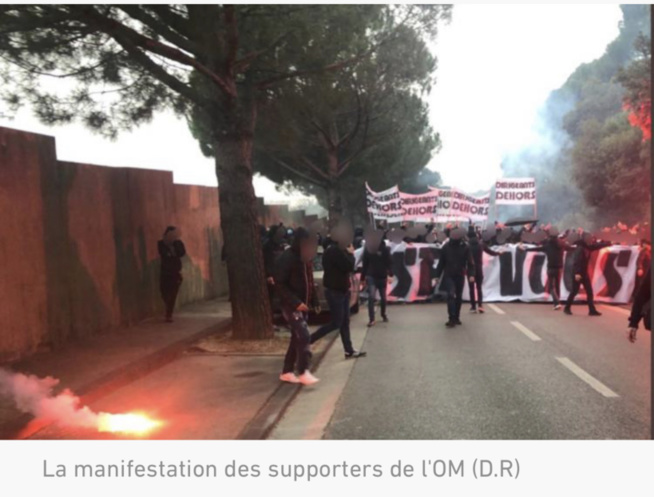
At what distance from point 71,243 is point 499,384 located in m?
5.72

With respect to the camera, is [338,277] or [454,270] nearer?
[338,277]

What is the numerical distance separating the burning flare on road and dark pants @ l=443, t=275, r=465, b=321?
6.33 metres

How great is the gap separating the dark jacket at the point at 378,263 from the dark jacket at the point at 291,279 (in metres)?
4.59

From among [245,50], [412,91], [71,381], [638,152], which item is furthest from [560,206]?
[71,381]

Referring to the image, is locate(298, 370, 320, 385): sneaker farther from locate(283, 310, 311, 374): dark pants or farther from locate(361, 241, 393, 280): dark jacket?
locate(361, 241, 393, 280): dark jacket

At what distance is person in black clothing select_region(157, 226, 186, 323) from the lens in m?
10.5

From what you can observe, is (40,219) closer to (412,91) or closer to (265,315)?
(265,315)

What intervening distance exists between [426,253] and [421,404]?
30.4 feet

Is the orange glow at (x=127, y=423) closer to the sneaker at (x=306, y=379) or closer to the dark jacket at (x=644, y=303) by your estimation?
the sneaker at (x=306, y=379)

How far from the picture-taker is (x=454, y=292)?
10992mm

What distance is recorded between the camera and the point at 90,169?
9.30 meters

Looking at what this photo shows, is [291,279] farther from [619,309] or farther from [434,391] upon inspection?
[619,309]

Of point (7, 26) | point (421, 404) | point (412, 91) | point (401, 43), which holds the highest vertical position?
point (412, 91)

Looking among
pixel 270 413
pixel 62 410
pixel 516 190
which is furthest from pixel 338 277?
pixel 516 190
